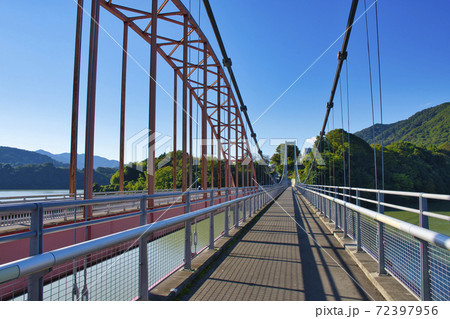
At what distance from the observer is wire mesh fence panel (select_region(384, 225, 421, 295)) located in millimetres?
2629

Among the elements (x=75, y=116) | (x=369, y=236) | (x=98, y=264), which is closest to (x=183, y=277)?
(x=98, y=264)

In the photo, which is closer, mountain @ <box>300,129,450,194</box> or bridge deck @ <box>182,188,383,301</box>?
bridge deck @ <box>182,188,383,301</box>

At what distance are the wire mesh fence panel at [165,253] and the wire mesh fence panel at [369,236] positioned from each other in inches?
94.8

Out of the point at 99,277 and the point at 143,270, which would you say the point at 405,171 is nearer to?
the point at 143,270

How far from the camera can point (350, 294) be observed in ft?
9.37

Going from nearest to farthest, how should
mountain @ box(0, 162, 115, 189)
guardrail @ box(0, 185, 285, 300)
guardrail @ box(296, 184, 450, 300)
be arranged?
guardrail @ box(0, 185, 285, 300) < guardrail @ box(296, 184, 450, 300) < mountain @ box(0, 162, 115, 189)

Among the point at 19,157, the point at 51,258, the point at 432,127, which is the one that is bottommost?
the point at 51,258

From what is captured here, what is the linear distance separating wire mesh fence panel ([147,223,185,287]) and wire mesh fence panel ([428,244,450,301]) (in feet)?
7.61

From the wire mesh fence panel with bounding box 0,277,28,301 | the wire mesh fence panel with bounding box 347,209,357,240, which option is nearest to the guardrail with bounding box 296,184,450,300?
the wire mesh fence panel with bounding box 347,209,357,240

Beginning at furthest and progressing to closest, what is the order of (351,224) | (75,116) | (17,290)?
(75,116) → (351,224) → (17,290)

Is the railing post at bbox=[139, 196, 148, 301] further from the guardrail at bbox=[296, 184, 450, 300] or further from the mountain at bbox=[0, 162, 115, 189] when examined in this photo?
the mountain at bbox=[0, 162, 115, 189]

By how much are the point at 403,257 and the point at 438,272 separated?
68 cm

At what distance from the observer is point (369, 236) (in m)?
4.19
